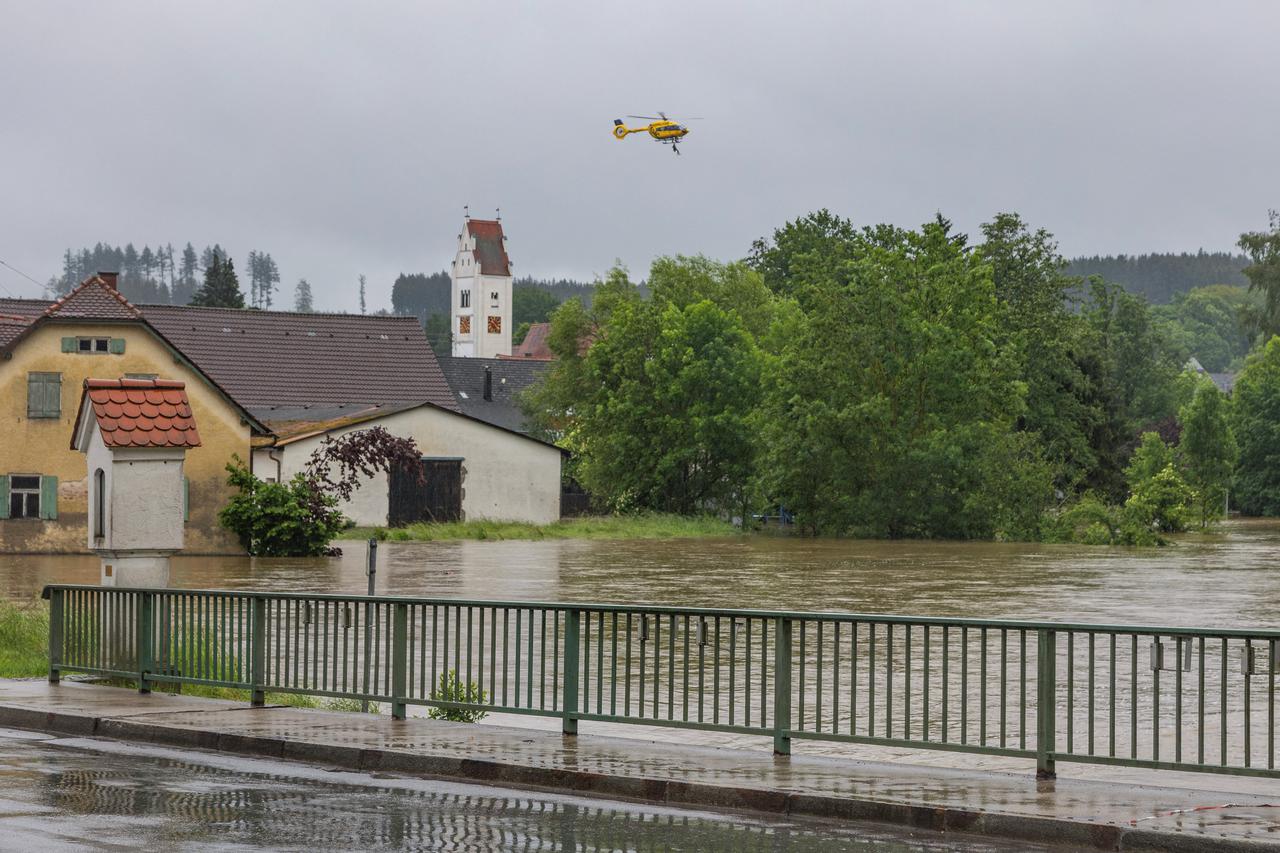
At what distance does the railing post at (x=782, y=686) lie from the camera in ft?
38.1

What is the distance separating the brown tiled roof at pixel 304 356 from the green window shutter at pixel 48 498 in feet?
73.6

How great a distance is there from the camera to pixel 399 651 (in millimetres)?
13555

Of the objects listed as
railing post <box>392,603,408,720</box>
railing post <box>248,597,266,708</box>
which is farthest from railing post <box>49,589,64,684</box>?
railing post <box>392,603,408,720</box>

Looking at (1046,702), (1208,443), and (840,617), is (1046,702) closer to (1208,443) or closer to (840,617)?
(840,617)

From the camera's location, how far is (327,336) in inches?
3191

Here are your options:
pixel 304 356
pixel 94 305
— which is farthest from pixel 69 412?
pixel 304 356

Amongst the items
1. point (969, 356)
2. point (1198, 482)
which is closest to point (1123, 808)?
point (969, 356)

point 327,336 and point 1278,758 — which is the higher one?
point 327,336

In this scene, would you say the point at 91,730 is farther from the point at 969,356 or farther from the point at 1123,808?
the point at 969,356

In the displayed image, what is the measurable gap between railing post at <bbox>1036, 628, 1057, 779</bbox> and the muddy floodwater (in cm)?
1517

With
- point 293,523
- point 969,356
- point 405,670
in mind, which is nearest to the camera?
point 405,670

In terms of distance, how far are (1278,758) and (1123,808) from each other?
331 centimetres

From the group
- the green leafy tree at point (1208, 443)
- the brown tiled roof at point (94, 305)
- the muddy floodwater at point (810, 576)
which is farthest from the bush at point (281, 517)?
the green leafy tree at point (1208, 443)

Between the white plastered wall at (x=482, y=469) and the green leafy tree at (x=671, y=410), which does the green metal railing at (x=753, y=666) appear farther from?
the green leafy tree at (x=671, y=410)
